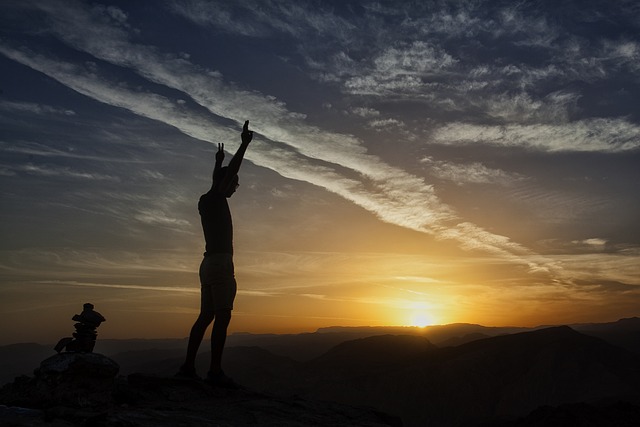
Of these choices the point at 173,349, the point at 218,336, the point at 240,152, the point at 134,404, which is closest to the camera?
the point at 134,404

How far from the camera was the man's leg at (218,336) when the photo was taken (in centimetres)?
581

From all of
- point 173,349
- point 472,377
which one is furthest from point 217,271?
point 173,349

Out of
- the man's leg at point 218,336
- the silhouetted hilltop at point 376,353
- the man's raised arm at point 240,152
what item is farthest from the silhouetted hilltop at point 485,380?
the man's raised arm at point 240,152

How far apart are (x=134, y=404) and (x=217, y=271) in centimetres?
184

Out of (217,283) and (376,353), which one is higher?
(217,283)

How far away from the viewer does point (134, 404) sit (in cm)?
470

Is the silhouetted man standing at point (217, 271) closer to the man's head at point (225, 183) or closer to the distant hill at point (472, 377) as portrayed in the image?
the man's head at point (225, 183)

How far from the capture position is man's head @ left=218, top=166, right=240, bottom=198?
6.29 m

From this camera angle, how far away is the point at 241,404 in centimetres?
505

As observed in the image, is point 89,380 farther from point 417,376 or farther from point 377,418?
point 417,376

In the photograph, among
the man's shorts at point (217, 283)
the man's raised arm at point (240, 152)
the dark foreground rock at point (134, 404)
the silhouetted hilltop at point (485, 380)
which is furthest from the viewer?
the silhouetted hilltop at point (485, 380)

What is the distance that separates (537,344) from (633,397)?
569 inches

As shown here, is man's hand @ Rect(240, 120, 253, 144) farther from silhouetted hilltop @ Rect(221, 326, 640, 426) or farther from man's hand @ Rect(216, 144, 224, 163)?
silhouetted hilltop @ Rect(221, 326, 640, 426)

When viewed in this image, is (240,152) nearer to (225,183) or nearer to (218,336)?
(225,183)
